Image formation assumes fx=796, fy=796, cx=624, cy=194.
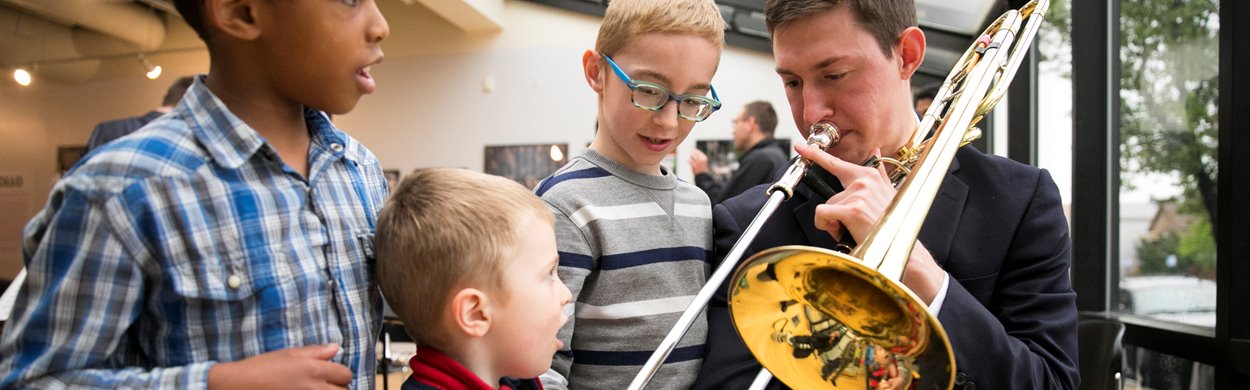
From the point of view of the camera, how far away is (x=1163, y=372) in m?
2.70

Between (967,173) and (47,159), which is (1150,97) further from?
(47,159)

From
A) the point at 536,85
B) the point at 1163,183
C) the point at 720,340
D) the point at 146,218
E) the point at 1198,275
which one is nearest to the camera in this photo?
the point at 146,218

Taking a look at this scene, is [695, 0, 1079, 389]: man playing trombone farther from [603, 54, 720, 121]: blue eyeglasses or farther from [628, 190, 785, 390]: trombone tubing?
[603, 54, 720, 121]: blue eyeglasses

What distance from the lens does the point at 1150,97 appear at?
2885 millimetres

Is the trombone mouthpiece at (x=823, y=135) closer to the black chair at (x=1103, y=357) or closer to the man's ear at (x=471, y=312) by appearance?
the man's ear at (x=471, y=312)

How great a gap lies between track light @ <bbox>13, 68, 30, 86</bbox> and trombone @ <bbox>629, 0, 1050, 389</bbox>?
5.15 meters

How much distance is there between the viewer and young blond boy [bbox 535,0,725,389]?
1.29 m

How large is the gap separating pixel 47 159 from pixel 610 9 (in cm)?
506

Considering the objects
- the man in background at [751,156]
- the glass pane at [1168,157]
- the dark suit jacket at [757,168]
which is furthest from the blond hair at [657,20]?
the dark suit jacket at [757,168]

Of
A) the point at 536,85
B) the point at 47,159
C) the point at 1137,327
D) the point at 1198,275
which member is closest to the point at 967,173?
the point at 1198,275

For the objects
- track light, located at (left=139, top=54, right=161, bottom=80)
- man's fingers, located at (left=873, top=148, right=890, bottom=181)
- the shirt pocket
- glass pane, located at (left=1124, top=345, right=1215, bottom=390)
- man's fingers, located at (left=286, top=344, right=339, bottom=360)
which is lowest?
glass pane, located at (left=1124, top=345, right=1215, bottom=390)

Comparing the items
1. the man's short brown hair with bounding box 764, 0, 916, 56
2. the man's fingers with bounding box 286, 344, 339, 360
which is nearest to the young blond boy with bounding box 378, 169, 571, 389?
the man's fingers with bounding box 286, 344, 339, 360

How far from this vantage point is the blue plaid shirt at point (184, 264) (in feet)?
2.68

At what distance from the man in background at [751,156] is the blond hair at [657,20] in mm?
3174
